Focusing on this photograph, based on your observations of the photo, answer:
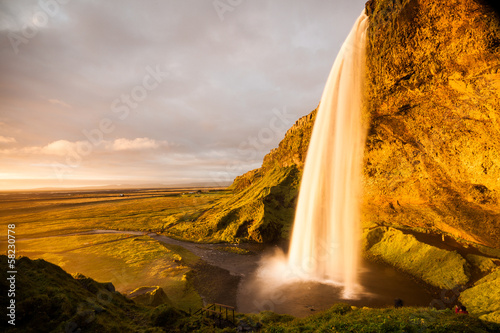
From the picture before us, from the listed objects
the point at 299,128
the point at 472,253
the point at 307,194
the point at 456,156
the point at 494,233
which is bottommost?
the point at 472,253

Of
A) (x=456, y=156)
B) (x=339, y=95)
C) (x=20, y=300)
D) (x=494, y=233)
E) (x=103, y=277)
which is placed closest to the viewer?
(x=20, y=300)

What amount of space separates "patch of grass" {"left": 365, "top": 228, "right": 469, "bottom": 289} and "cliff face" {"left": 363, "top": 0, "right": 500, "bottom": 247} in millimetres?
4073

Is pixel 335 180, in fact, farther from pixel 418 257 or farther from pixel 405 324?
pixel 405 324

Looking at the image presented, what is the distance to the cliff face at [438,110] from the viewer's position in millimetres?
13023

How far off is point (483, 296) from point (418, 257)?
304 inches

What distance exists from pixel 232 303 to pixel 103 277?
50.5 ft

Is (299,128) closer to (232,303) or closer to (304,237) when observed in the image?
(304,237)

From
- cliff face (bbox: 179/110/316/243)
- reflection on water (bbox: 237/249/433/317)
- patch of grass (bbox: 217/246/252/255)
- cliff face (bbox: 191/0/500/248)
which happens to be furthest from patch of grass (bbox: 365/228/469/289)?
patch of grass (bbox: 217/246/252/255)

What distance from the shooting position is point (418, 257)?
21.8m

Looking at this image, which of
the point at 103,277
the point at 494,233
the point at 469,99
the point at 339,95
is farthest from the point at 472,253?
the point at 103,277

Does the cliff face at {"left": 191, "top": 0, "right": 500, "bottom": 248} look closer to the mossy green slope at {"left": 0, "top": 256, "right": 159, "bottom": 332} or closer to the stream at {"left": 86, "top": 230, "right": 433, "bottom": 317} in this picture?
the stream at {"left": 86, "top": 230, "right": 433, "bottom": 317}

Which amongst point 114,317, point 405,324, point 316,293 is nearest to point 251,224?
point 316,293

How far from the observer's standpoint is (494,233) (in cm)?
1895

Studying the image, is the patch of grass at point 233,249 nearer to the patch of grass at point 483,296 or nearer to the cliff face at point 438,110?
the cliff face at point 438,110
